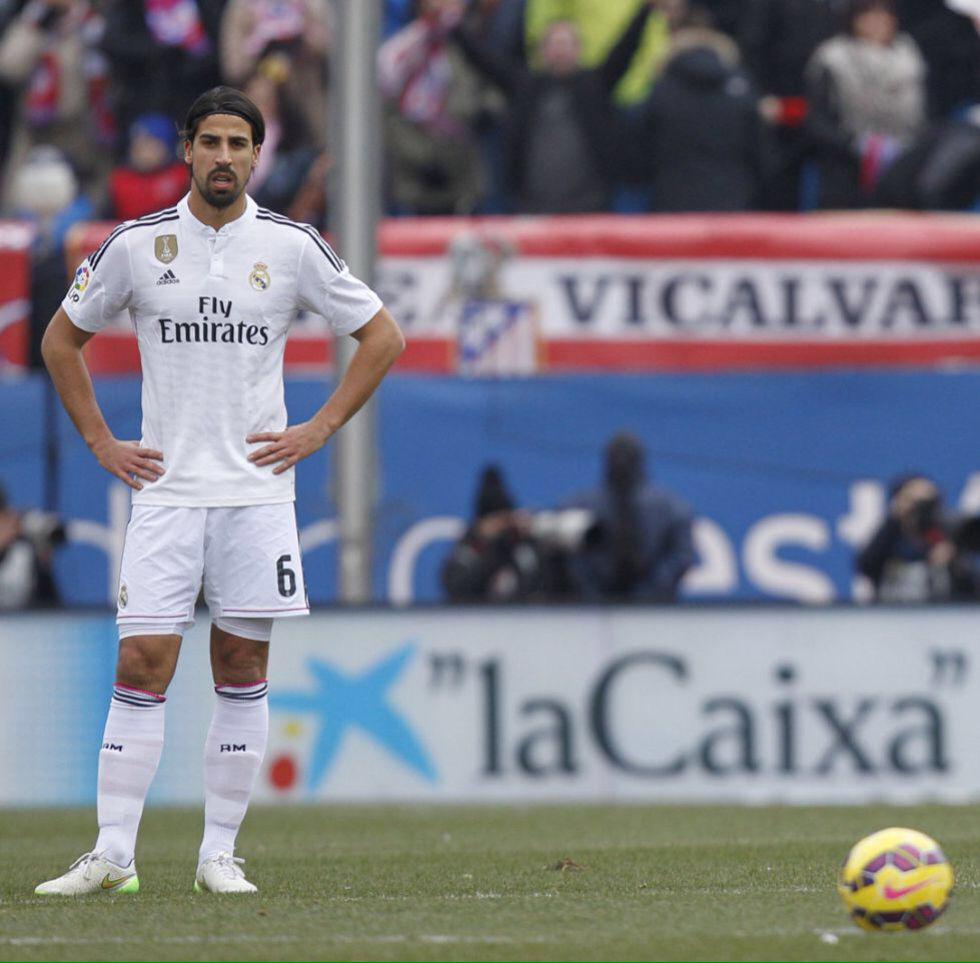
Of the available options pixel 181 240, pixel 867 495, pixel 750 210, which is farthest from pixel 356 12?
pixel 181 240

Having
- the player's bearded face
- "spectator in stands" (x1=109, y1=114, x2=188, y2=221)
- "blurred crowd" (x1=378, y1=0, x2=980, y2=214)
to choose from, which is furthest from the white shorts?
"blurred crowd" (x1=378, y1=0, x2=980, y2=214)

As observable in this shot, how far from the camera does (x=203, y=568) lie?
627 cm

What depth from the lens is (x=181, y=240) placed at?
6.25 m

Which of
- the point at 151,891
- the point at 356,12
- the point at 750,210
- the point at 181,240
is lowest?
the point at 151,891

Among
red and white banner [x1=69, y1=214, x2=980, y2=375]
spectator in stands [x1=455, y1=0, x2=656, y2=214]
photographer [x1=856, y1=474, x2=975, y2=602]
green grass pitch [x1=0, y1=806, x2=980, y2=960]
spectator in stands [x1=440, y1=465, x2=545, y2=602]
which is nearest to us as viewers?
green grass pitch [x1=0, y1=806, x2=980, y2=960]

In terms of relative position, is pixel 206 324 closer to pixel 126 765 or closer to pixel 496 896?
pixel 126 765

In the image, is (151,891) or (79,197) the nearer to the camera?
(151,891)

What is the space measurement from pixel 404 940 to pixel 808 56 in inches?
441

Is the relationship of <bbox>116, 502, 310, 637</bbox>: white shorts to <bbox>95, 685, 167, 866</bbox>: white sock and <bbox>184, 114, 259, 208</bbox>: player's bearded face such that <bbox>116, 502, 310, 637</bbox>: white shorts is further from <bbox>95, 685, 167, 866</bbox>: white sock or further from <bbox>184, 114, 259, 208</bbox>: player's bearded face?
<bbox>184, 114, 259, 208</bbox>: player's bearded face

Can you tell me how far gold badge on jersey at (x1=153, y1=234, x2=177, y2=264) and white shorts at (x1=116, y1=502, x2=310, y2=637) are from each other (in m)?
0.67

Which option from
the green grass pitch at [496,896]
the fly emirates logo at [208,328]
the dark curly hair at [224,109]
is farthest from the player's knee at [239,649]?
the dark curly hair at [224,109]

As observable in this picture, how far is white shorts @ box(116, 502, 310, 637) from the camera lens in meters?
6.16

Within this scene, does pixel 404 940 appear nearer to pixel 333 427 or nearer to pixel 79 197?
pixel 333 427

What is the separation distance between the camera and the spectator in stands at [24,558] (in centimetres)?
1278
